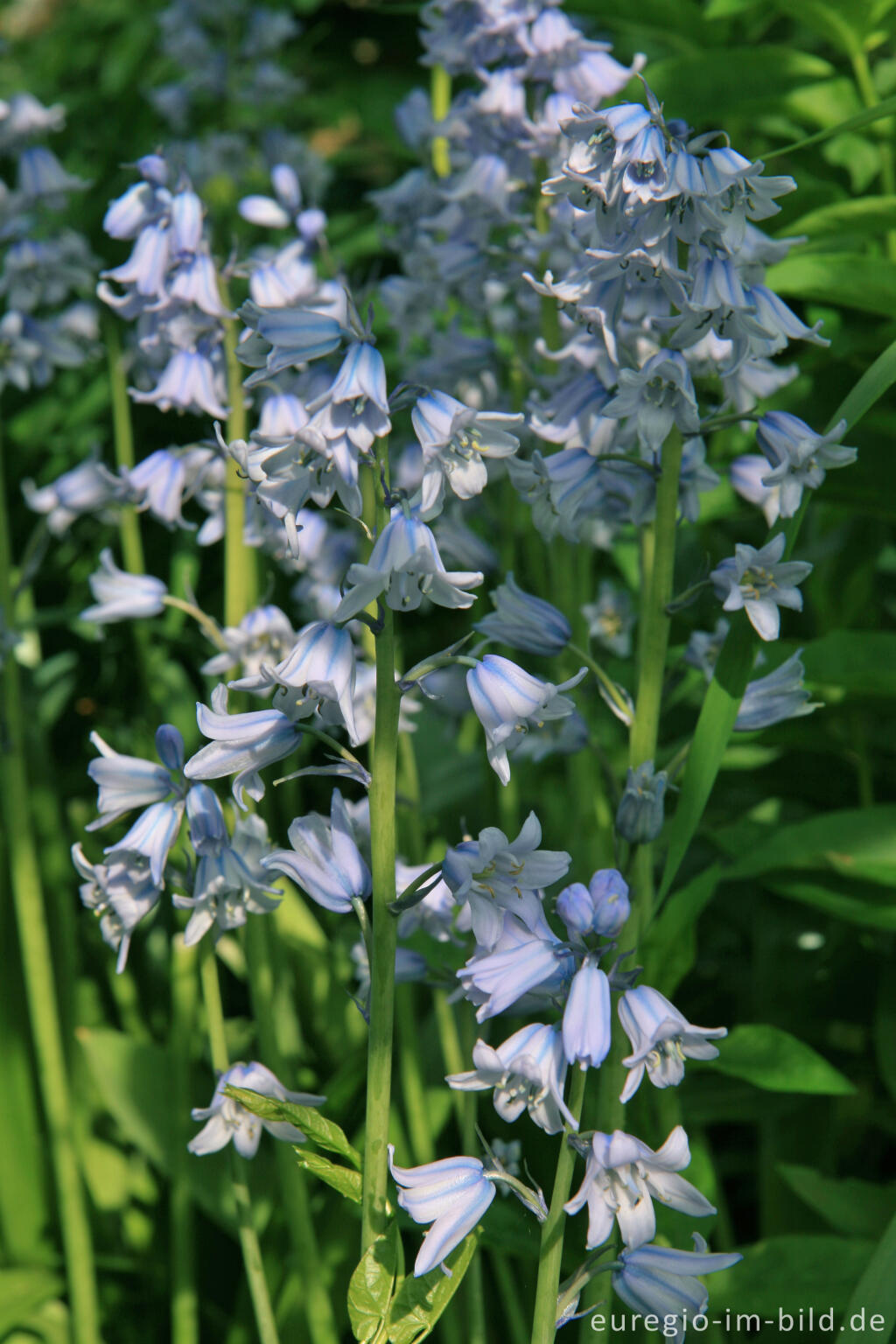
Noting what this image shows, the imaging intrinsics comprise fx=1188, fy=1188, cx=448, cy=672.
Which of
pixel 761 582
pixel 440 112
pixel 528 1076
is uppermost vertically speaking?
pixel 440 112

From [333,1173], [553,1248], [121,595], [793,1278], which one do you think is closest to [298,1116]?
[333,1173]

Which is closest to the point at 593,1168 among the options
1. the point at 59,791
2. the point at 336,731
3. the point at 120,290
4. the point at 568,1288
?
the point at 568,1288

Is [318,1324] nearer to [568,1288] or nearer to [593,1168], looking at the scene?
[568,1288]

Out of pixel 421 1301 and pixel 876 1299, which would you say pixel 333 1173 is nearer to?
pixel 421 1301

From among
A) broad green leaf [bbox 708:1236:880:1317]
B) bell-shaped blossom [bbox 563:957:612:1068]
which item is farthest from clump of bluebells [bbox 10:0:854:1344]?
broad green leaf [bbox 708:1236:880:1317]

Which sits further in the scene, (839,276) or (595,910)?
(839,276)
